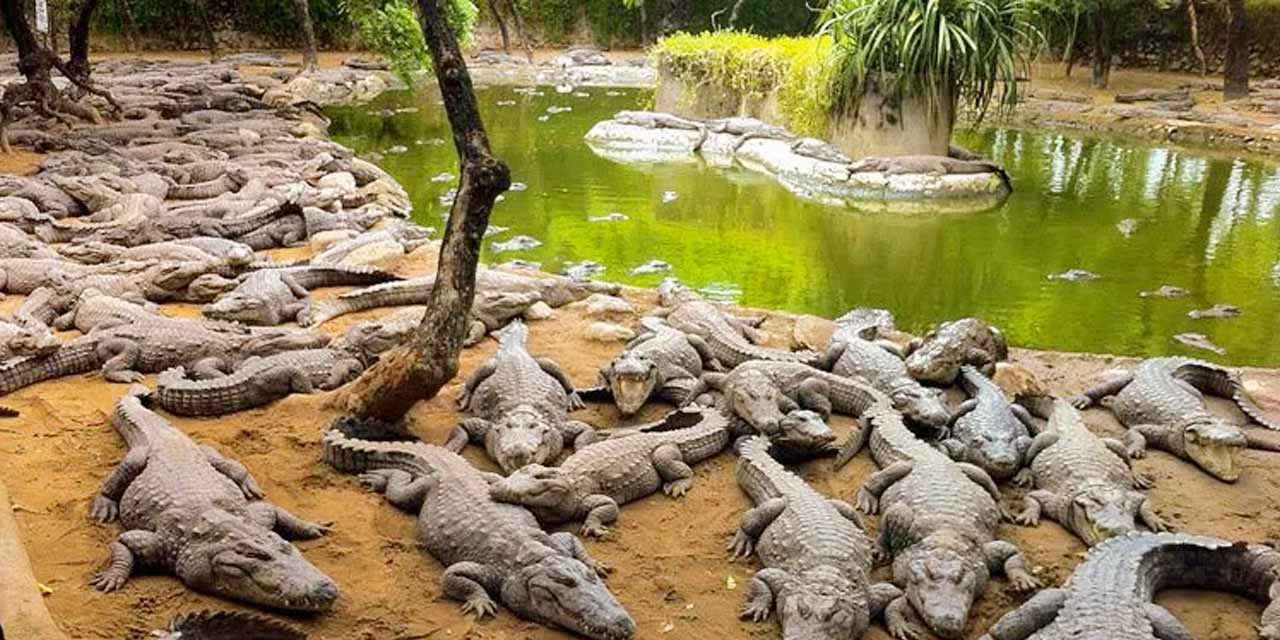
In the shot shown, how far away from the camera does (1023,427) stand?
4.54m

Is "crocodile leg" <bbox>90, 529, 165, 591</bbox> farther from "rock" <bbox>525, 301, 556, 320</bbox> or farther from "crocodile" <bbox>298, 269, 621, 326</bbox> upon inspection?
"rock" <bbox>525, 301, 556, 320</bbox>

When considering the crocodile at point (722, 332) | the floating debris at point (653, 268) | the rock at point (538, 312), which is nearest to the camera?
the crocodile at point (722, 332)

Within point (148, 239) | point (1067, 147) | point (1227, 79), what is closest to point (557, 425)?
point (148, 239)

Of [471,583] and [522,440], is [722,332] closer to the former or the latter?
[522,440]

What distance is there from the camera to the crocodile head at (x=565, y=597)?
3.06 m

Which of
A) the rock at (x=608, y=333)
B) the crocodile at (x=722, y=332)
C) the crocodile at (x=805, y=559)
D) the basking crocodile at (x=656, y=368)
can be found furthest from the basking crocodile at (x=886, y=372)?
the rock at (x=608, y=333)

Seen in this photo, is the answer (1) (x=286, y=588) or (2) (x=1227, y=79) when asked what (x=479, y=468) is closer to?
(1) (x=286, y=588)

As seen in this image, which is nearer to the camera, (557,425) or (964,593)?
(964,593)

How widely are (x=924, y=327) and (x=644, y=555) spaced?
13.2 feet

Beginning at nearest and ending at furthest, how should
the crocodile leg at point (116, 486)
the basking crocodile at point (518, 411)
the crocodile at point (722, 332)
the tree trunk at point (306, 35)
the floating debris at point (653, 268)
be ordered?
the crocodile leg at point (116, 486)
the basking crocodile at point (518, 411)
the crocodile at point (722, 332)
the floating debris at point (653, 268)
the tree trunk at point (306, 35)

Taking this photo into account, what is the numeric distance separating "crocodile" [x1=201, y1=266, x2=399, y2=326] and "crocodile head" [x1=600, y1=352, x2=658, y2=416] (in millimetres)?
2195

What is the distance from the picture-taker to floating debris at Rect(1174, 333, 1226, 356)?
21.5 feet

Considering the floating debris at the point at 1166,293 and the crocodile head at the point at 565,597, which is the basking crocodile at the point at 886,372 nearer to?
the crocodile head at the point at 565,597

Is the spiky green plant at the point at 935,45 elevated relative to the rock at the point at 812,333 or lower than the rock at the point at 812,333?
elevated
